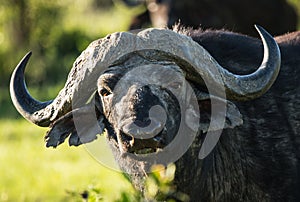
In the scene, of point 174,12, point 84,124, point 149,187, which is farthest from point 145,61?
point 174,12

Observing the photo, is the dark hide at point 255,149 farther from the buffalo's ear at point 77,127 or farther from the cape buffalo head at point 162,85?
Answer: the buffalo's ear at point 77,127

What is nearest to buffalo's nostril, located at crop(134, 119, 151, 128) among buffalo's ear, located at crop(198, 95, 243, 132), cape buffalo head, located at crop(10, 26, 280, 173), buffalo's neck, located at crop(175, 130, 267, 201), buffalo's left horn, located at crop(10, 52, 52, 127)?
cape buffalo head, located at crop(10, 26, 280, 173)

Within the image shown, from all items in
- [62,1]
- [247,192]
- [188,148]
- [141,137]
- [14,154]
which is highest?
[141,137]

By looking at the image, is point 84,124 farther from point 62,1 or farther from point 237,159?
point 62,1

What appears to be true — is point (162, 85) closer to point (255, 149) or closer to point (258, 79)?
point (258, 79)

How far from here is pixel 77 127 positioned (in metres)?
6.09

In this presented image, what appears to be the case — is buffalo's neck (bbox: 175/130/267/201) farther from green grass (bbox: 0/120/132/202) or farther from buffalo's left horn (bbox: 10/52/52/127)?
green grass (bbox: 0/120/132/202)

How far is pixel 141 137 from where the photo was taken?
5312mm

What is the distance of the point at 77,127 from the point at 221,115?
3.06ft

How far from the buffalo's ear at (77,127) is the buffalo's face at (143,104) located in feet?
0.45

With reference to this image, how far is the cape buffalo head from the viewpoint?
572cm

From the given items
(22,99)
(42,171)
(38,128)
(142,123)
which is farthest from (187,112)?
(38,128)

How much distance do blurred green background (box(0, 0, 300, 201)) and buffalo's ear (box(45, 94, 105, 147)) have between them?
370 mm

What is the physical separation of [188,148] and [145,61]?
0.62 m
